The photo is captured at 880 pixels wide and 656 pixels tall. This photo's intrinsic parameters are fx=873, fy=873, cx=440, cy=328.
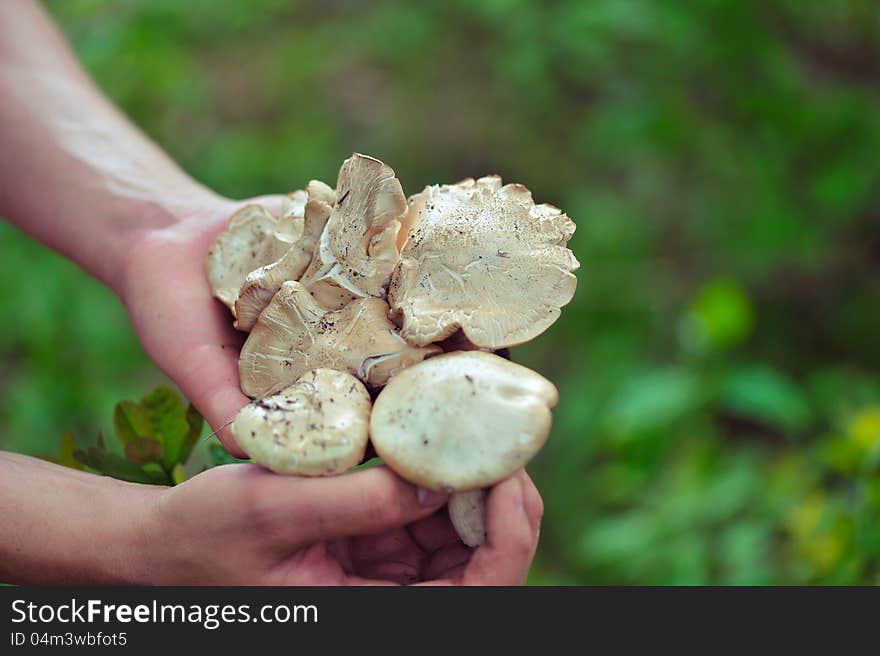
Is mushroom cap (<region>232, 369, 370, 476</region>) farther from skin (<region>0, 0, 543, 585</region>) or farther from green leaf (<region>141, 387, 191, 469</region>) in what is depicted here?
green leaf (<region>141, 387, 191, 469</region>)

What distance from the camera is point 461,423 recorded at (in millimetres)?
1411

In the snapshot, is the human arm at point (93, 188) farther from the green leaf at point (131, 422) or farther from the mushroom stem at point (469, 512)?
the mushroom stem at point (469, 512)

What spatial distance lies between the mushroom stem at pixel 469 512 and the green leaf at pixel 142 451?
569 mm

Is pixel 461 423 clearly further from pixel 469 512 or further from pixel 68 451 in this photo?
pixel 68 451

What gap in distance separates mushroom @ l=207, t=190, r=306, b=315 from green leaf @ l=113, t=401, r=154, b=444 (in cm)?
31

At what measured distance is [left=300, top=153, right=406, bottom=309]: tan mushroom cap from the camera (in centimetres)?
166

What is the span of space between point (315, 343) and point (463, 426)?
39 centimetres

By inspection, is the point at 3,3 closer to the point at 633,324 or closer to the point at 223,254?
the point at 223,254

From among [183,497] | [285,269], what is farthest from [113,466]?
[285,269]

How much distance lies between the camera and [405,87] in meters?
5.20

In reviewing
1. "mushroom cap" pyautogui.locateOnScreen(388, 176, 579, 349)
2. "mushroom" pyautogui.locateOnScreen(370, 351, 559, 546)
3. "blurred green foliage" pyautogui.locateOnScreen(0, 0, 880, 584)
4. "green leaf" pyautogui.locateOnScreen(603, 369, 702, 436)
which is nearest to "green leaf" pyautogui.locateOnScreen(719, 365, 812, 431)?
"blurred green foliage" pyautogui.locateOnScreen(0, 0, 880, 584)

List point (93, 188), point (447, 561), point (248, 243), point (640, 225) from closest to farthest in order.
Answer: point (447, 561), point (248, 243), point (93, 188), point (640, 225)
